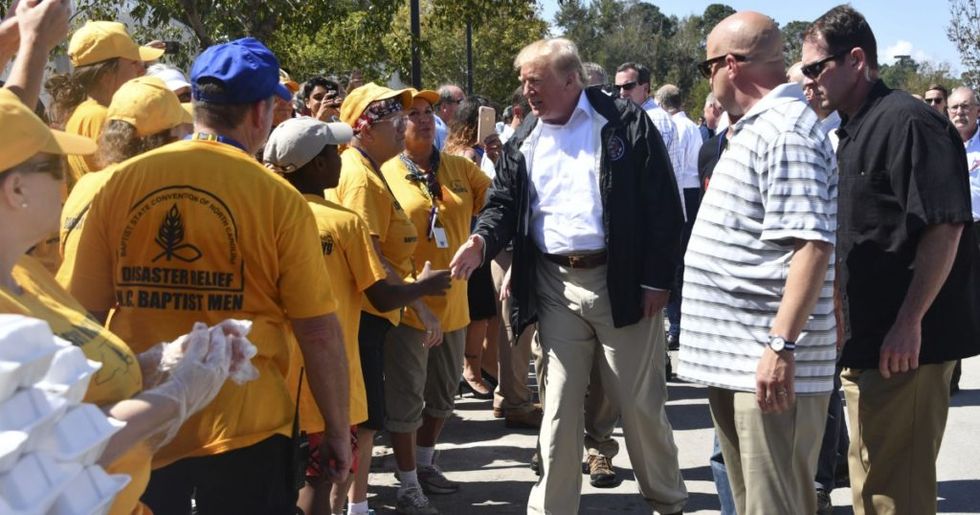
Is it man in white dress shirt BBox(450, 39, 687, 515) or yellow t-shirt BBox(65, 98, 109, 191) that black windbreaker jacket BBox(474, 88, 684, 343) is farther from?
yellow t-shirt BBox(65, 98, 109, 191)

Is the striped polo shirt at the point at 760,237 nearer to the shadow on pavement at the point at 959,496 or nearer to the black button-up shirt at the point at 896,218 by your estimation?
the black button-up shirt at the point at 896,218

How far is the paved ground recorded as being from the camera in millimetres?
5934

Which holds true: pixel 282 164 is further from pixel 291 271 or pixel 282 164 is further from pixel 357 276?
pixel 291 271

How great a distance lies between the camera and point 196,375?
7.93 ft

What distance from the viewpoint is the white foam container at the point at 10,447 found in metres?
1.54

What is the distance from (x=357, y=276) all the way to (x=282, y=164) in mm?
522

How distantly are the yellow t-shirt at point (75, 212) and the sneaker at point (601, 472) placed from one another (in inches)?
138

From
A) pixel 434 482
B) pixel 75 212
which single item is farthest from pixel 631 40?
pixel 75 212

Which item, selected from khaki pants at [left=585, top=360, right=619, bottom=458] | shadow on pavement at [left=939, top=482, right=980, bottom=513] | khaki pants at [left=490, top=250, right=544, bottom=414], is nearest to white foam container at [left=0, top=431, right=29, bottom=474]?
khaki pants at [left=585, top=360, right=619, bottom=458]

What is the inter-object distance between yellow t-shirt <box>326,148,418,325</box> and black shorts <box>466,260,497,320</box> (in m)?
2.69

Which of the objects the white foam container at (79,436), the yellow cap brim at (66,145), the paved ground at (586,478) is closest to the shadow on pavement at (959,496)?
the paved ground at (586,478)

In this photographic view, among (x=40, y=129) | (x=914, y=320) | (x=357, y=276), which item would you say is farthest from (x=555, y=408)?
(x=40, y=129)

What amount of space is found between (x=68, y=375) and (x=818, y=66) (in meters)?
3.36

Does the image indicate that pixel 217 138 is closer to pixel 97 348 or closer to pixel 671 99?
pixel 97 348
